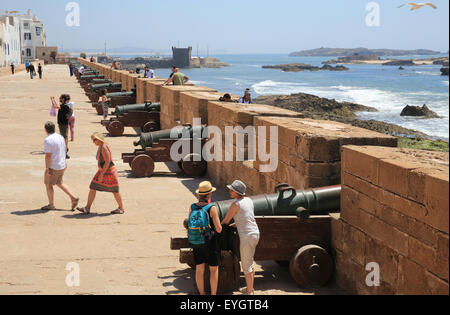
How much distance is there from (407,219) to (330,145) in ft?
5.86

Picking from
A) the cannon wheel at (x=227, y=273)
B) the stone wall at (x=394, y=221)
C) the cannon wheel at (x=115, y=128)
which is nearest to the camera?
the stone wall at (x=394, y=221)

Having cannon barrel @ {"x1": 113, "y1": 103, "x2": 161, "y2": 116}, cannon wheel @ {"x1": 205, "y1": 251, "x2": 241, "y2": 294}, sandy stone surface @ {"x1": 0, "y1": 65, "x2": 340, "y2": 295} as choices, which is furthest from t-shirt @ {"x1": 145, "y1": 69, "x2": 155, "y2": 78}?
cannon wheel @ {"x1": 205, "y1": 251, "x2": 241, "y2": 294}

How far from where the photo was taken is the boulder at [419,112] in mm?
45250

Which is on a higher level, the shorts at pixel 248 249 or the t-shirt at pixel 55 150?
the t-shirt at pixel 55 150

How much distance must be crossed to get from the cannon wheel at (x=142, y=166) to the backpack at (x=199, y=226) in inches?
224

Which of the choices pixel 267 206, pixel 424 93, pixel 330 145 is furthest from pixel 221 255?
pixel 424 93

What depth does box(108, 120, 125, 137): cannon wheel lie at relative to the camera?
15.8 meters

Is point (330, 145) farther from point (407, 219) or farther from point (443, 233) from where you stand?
point (443, 233)

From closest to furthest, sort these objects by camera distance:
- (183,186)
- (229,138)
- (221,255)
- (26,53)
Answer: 1. (221,255)
2. (229,138)
3. (183,186)
4. (26,53)

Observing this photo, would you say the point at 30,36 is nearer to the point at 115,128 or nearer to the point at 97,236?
the point at 115,128

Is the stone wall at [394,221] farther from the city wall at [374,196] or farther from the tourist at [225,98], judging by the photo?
the tourist at [225,98]

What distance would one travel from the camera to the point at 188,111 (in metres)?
12.2

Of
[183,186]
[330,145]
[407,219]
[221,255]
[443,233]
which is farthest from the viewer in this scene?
[183,186]

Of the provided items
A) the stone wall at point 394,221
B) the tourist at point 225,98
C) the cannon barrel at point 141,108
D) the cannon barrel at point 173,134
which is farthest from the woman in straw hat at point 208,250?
the cannon barrel at point 141,108
